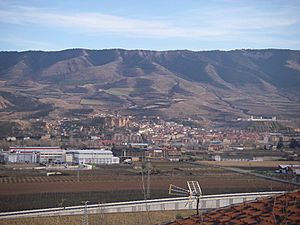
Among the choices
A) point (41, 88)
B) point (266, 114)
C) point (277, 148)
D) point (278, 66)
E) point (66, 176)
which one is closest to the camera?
point (66, 176)

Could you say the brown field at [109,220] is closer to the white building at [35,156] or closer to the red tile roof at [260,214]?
the red tile roof at [260,214]

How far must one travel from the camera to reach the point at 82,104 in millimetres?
71438

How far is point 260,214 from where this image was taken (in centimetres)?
481

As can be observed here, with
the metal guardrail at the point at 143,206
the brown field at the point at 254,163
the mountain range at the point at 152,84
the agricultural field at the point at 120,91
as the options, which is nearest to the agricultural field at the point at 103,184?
the metal guardrail at the point at 143,206

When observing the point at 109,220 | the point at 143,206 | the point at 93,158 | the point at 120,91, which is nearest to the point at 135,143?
the point at 93,158

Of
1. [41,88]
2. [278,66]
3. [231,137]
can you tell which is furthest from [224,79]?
[231,137]

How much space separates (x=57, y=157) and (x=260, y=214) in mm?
28964

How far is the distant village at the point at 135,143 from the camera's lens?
109 feet

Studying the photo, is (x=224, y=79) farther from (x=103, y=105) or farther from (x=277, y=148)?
(x=277, y=148)

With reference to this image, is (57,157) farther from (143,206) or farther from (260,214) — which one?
(260,214)

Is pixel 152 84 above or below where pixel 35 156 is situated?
above

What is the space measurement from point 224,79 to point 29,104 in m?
50.0

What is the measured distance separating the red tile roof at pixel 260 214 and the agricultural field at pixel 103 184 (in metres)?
10.7

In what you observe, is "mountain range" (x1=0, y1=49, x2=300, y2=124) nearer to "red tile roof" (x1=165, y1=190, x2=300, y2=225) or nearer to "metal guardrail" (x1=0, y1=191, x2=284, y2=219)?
"metal guardrail" (x1=0, y1=191, x2=284, y2=219)
